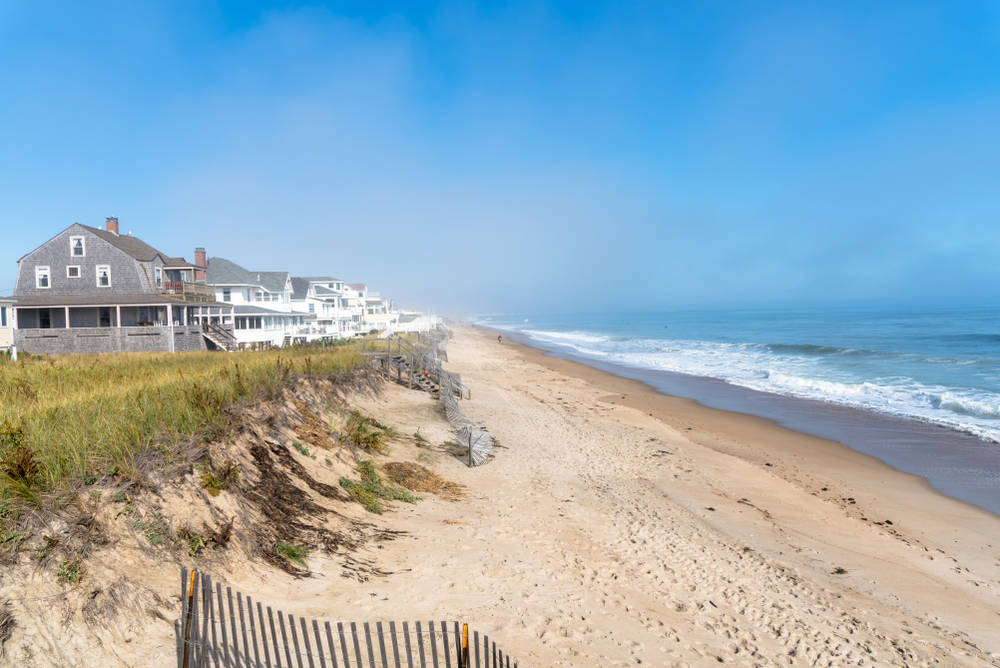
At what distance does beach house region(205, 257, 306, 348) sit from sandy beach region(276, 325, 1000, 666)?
85.5ft

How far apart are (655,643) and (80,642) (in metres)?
5.80

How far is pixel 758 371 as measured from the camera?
36156 mm

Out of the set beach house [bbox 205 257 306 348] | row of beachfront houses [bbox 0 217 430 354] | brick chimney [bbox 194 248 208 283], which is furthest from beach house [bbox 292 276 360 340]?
row of beachfront houses [bbox 0 217 430 354]

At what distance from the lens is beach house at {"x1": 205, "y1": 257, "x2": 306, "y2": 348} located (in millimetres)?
38438

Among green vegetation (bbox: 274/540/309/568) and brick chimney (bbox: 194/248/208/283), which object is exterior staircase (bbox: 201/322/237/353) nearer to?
brick chimney (bbox: 194/248/208/283)

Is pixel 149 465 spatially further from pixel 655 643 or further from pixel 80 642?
pixel 655 643

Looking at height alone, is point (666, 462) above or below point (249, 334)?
below

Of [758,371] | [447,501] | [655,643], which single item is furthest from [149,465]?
[758,371]

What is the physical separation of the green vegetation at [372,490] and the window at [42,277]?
31453mm

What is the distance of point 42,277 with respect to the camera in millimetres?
30688

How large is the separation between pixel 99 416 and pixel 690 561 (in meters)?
9.30

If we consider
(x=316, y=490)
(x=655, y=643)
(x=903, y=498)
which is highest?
(x=316, y=490)

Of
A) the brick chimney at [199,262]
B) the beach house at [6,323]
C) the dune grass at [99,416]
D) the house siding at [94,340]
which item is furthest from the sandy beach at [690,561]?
the brick chimney at [199,262]

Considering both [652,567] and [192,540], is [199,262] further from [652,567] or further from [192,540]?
[652,567]
